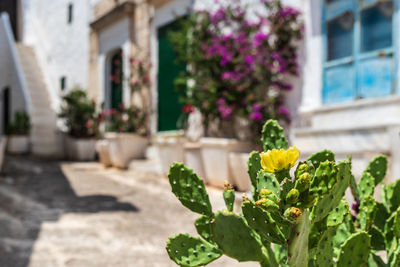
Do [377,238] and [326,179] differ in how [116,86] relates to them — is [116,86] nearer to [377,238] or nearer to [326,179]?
[377,238]

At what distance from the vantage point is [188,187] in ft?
4.30

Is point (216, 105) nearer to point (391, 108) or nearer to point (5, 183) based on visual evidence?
point (391, 108)

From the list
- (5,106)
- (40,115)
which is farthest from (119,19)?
(5,106)

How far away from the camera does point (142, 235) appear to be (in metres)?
3.73

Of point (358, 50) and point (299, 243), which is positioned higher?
point (358, 50)

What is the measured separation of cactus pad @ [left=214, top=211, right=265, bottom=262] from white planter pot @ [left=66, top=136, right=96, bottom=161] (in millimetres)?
9892

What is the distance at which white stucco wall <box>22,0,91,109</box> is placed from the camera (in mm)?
12427

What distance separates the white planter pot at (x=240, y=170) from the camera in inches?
212

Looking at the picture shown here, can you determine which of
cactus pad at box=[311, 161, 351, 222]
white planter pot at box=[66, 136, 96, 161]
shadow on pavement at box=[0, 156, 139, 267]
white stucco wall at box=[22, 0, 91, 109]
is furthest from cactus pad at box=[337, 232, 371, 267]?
white stucco wall at box=[22, 0, 91, 109]

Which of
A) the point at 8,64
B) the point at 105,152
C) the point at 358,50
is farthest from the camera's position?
the point at 8,64

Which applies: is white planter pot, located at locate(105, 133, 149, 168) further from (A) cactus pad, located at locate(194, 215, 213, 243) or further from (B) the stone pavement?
(A) cactus pad, located at locate(194, 215, 213, 243)

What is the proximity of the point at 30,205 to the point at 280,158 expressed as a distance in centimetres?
466

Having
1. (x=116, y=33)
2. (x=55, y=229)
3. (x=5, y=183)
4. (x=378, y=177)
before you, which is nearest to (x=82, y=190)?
(x=5, y=183)

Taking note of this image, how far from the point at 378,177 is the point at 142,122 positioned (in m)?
7.65
